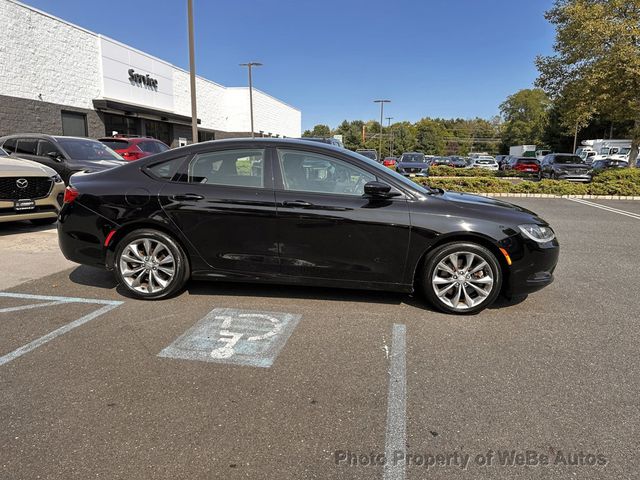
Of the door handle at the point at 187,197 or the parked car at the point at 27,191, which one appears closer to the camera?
the door handle at the point at 187,197

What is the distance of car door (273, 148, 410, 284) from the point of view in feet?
13.6

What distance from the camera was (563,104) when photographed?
23.9 metres

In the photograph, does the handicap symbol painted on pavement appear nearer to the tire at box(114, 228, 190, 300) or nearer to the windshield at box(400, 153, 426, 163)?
the tire at box(114, 228, 190, 300)

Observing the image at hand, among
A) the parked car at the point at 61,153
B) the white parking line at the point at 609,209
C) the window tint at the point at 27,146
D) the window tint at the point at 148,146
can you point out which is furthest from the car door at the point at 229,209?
the window tint at the point at 148,146

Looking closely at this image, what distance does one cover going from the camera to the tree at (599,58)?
19.2 m

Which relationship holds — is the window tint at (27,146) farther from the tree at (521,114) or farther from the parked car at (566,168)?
the tree at (521,114)

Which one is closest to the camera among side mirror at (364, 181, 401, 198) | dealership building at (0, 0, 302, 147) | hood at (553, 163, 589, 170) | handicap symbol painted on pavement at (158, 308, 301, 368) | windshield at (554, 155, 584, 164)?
handicap symbol painted on pavement at (158, 308, 301, 368)

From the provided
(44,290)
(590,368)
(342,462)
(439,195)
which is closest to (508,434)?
(342,462)

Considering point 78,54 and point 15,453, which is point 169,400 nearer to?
point 15,453

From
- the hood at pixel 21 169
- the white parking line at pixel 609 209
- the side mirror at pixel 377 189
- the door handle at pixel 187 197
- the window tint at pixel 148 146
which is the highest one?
the window tint at pixel 148 146

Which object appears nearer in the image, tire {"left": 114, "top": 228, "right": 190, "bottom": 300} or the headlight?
the headlight

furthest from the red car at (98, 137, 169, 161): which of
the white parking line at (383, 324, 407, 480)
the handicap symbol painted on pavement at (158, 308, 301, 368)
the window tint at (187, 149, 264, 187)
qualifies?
the white parking line at (383, 324, 407, 480)

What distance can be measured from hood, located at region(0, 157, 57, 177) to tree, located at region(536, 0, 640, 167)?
2194 cm

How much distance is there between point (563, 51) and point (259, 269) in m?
24.9
